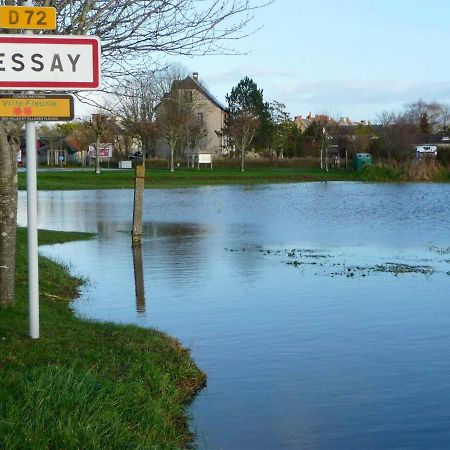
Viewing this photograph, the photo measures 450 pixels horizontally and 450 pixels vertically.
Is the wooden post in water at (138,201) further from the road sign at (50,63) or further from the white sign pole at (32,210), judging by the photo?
the road sign at (50,63)

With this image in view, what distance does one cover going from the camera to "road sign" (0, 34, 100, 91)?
8.44 meters

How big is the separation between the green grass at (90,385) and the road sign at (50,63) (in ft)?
8.51

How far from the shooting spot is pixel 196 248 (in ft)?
73.4

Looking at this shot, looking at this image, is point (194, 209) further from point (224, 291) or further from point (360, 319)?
point (360, 319)

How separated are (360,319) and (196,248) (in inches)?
386

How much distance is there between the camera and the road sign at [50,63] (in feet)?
27.7

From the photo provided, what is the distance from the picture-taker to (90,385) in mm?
7148

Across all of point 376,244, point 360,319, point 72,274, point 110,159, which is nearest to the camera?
point 360,319

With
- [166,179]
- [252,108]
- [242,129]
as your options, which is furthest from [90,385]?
[252,108]

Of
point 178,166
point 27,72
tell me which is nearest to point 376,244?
point 27,72

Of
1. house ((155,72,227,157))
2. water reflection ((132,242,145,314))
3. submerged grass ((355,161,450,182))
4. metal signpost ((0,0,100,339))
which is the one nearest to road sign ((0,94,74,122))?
metal signpost ((0,0,100,339))

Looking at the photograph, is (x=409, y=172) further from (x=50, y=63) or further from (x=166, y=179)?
(x=50, y=63)

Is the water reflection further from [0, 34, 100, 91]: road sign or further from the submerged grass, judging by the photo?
the submerged grass

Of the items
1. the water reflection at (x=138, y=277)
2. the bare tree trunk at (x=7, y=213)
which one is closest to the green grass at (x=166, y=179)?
the water reflection at (x=138, y=277)
